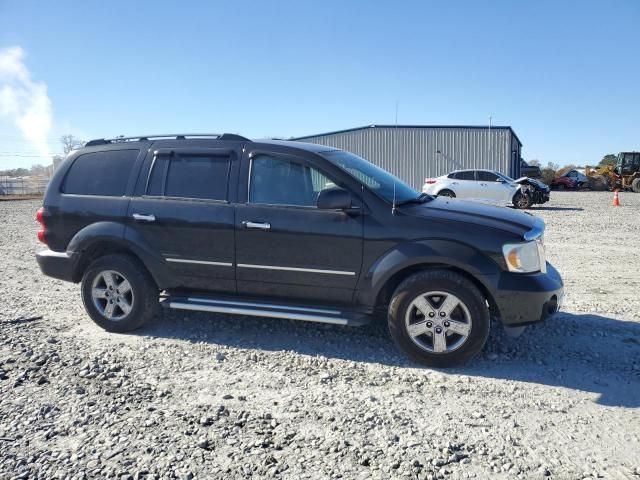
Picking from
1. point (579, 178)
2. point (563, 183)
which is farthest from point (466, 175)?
point (579, 178)

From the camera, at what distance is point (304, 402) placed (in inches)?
154

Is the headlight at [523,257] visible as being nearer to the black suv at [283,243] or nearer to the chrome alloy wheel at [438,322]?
the black suv at [283,243]

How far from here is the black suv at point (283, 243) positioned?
4.48 metres

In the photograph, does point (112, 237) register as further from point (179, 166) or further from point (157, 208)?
point (179, 166)

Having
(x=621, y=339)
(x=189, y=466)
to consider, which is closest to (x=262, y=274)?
(x=189, y=466)

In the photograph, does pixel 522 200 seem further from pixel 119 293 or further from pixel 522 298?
pixel 119 293

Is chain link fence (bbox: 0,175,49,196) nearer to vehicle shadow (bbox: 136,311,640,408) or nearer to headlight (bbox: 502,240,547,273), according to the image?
vehicle shadow (bbox: 136,311,640,408)

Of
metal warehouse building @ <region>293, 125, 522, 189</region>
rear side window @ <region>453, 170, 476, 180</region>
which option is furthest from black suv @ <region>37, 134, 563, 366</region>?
metal warehouse building @ <region>293, 125, 522, 189</region>

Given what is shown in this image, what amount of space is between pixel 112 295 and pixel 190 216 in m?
1.19

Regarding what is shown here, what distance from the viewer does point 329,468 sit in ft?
10.0

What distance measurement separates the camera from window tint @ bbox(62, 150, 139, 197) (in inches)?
222

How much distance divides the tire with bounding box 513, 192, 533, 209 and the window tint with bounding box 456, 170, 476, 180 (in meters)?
1.76

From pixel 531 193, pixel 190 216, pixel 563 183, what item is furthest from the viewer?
pixel 563 183

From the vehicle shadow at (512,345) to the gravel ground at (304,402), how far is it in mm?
20
